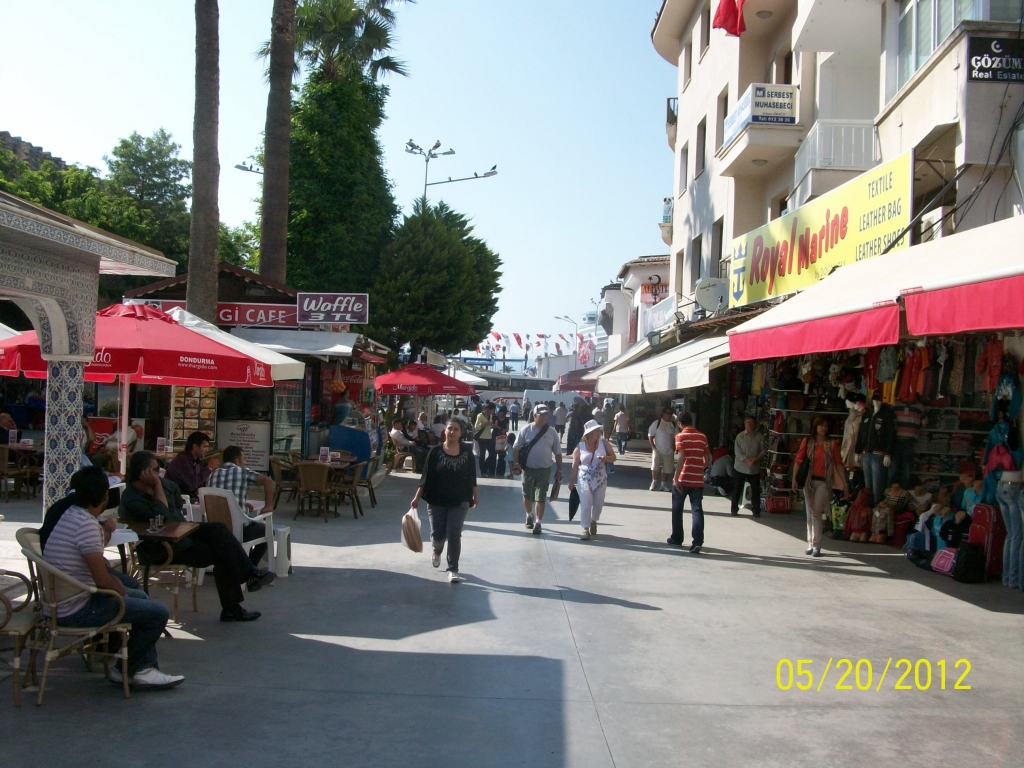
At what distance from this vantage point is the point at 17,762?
4070mm

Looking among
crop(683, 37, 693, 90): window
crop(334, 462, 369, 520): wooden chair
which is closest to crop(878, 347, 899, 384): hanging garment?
crop(334, 462, 369, 520): wooden chair

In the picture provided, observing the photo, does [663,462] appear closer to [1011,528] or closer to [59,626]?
[1011,528]

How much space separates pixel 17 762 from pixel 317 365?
1416 centimetres

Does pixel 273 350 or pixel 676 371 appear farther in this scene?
pixel 273 350

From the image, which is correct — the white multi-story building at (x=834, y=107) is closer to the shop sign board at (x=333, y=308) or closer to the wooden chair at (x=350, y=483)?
the shop sign board at (x=333, y=308)

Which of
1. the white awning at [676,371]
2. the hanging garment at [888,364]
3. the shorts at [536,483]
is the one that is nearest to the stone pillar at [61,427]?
the shorts at [536,483]

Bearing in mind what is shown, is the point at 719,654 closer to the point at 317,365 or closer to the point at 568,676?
the point at 568,676

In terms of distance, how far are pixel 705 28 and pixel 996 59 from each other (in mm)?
15172

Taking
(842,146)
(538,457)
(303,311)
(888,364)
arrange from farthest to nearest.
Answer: (303,311) → (842,146) → (538,457) → (888,364)

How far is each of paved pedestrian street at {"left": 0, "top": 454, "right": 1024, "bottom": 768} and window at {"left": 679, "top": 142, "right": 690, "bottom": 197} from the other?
17.8 metres

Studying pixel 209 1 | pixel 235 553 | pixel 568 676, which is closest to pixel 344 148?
pixel 209 1

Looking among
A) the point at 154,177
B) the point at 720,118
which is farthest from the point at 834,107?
the point at 154,177

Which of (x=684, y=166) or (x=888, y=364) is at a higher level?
(x=684, y=166)

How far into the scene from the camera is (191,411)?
15688 mm
